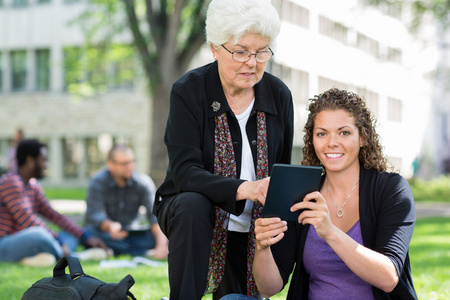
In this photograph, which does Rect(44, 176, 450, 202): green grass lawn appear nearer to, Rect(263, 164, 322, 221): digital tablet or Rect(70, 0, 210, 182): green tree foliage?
Rect(70, 0, 210, 182): green tree foliage

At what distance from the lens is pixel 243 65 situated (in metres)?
3.50

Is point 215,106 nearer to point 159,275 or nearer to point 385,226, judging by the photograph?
point 385,226

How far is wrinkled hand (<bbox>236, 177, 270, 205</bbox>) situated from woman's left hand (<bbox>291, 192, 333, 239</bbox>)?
19cm

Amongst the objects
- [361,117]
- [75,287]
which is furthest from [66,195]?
[361,117]

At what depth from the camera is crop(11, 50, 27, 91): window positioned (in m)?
31.4

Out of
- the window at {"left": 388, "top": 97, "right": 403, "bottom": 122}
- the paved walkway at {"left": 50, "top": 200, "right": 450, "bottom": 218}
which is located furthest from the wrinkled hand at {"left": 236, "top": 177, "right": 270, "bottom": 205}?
the window at {"left": 388, "top": 97, "right": 403, "bottom": 122}

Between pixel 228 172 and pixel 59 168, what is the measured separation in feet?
90.3

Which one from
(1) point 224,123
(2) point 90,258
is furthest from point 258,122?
(2) point 90,258

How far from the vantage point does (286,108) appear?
3834 millimetres

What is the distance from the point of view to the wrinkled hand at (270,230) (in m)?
2.92

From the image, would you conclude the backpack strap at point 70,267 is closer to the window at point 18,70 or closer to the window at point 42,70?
the window at point 42,70

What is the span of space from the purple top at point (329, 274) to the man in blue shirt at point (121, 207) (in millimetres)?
4771

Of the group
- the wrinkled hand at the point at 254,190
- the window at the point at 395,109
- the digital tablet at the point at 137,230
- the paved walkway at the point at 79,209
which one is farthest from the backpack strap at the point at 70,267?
the window at the point at 395,109

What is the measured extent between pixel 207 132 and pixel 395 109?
129 ft
